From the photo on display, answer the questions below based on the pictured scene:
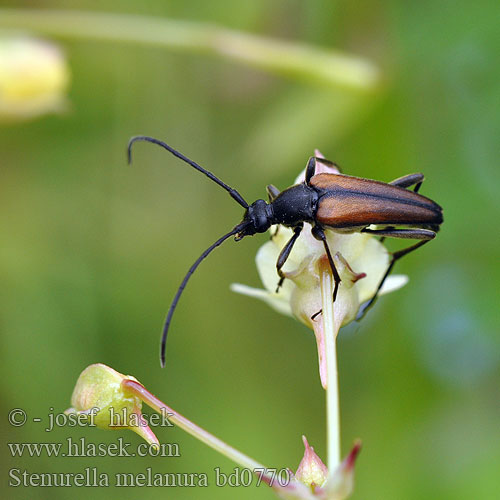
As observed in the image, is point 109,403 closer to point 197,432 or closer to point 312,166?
point 197,432

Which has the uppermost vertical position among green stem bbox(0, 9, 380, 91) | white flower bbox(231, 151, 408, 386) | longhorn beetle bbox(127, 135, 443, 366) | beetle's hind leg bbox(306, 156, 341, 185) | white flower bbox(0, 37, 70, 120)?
green stem bbox(0, 9, 380, 91)

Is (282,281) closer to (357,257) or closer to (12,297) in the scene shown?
(357,257)

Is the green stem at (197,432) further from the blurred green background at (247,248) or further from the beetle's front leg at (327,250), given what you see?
the blurred green background at (247,248)

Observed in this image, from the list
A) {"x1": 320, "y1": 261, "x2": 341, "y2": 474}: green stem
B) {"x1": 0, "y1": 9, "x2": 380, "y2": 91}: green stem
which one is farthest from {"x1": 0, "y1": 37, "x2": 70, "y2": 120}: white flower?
{"x1": 320, "y1": 261, "x2": 341, "y2": 474}: green stem

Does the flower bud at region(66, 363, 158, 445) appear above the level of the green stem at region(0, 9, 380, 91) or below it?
below

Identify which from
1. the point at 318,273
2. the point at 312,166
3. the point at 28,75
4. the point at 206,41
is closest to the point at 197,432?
the point at 318,273

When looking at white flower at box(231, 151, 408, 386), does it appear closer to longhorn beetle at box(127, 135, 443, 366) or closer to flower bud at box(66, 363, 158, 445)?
→ longhorn beetle at box(127, 135, 443, 366)

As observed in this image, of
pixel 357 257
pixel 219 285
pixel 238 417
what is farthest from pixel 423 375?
pixel 357 257
